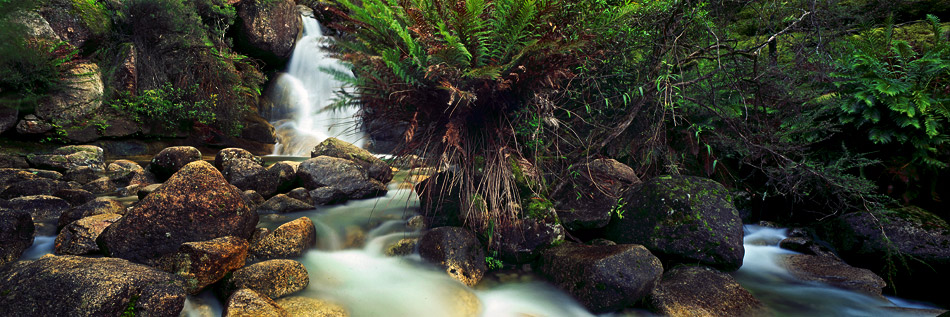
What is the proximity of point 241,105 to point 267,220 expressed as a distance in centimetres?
902

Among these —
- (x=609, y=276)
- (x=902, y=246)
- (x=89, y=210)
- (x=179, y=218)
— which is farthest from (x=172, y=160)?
(x=902, y=246)

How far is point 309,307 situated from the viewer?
2.63 m

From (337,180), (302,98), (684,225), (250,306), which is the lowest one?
(250,306)

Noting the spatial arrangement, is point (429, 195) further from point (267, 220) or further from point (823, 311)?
point (823, 311)

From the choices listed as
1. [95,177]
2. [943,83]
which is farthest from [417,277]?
[95,177]

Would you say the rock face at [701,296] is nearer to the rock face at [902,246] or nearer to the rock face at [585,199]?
the rock face at [585,199]

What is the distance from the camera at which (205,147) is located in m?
11.0

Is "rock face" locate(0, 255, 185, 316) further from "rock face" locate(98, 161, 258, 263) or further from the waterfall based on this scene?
the waterfall

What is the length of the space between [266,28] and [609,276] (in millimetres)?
13897

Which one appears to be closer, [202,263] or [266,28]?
[202,263]

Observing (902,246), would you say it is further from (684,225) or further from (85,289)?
(85,289)

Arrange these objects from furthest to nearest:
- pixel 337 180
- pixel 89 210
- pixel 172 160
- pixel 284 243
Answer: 1. pixel 172 160
2. pixel 337 180
3. pixel 89 210
4. pixel 284 243

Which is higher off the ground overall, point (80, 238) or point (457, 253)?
point (457, 253)

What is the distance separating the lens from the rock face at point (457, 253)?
10.2ft
